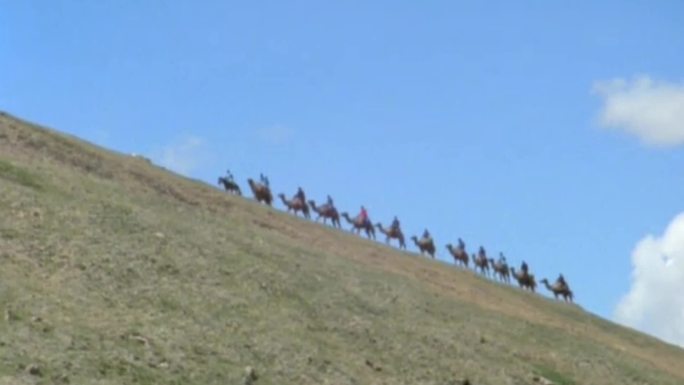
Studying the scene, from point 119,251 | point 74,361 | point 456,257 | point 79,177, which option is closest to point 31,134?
point 79,177

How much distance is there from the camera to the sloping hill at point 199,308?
23531 mm

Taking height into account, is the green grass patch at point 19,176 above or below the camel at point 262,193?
below

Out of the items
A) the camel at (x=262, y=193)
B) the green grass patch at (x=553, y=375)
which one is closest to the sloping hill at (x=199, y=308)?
the green grass patch at (x=553, y=375)

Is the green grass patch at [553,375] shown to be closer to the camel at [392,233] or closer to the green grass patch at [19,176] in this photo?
the green grass patch at [19,176]

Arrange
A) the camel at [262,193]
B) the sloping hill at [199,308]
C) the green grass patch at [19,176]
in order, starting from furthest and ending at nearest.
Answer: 1. the camel at [262,193]
2. the green grass patch at [19,176]
3. the sloping hill at [199,308]

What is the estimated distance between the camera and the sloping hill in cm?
2353

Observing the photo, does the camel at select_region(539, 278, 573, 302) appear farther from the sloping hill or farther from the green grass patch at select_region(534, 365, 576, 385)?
the green grass patch at select_region(534, 365, 576, 385)

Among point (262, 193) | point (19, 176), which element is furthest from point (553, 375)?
point (262, 193)

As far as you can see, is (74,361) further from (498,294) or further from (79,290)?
(498,294)

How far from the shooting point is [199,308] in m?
27.5

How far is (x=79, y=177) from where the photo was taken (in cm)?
3862

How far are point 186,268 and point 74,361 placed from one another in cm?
859

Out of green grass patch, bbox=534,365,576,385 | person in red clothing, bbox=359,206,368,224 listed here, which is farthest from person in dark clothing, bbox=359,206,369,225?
green grass patch, bbox=534,365,576,385

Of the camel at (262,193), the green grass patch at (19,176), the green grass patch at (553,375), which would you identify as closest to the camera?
the green grass patch at (553,375)
